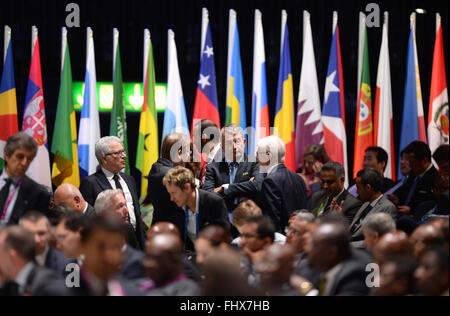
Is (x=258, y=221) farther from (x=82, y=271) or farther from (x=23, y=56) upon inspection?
(x=23, y=56)

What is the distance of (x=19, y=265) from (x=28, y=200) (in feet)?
3.03

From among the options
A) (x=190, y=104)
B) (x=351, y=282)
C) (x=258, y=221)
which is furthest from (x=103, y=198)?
(x=190, y=104)

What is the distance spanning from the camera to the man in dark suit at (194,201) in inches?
170

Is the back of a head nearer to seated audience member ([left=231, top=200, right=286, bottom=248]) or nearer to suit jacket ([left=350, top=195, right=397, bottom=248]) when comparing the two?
seated audience member ([left=231, top=200, right=286, bottom=248])

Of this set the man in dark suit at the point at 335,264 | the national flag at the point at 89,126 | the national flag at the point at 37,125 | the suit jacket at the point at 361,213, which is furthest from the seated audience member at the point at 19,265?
the national flag at the point at 89,126

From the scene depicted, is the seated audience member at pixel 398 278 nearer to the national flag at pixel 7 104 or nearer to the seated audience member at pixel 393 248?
the seated audience member at pixel 393 248

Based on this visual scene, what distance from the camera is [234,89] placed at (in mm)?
7277

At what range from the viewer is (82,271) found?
3.06 metres

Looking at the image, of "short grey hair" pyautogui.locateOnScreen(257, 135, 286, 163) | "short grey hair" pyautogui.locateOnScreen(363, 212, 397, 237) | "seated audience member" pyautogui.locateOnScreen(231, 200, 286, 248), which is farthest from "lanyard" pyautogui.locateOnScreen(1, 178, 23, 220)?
"short grey hair" pyautogui.locateOnScreen(363, 212, 397, 237)

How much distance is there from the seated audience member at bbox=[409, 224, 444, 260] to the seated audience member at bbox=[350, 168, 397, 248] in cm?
95

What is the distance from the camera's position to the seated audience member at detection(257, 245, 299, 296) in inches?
123

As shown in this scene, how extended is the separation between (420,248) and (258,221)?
0.88 m

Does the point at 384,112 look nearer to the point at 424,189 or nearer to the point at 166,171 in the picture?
the point at 424,189

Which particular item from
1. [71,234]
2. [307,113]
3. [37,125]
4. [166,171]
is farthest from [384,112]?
[71,234]
